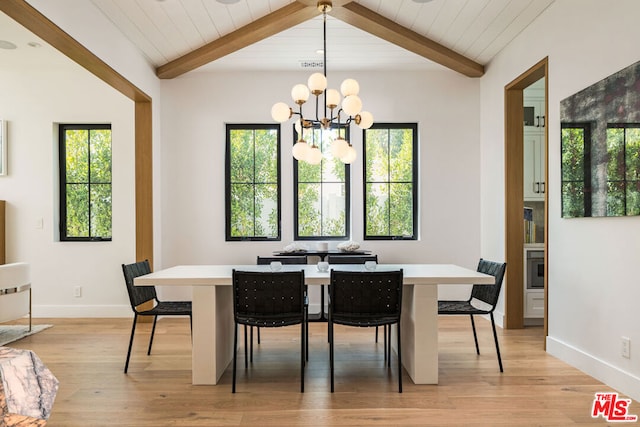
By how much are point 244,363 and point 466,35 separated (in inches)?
145

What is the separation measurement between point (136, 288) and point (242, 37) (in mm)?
2631

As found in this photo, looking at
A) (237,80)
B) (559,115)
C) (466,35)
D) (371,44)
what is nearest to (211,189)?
(237,80)

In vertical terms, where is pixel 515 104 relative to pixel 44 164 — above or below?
above

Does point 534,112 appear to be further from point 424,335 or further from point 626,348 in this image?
point 424,335

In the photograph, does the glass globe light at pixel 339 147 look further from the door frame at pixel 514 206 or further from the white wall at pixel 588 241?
the door frame at pixel 514 206

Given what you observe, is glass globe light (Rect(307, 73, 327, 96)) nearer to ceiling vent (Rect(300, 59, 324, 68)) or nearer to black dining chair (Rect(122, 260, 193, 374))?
black dining chair (Rect(122, 260, 193, 374))

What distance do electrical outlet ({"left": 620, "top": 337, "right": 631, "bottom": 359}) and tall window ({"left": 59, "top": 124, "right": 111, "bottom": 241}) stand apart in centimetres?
509

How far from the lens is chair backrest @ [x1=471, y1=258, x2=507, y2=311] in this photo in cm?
340

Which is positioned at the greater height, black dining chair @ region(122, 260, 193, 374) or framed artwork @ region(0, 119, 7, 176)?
framed artwork @ region(0, 119, 7, 176)

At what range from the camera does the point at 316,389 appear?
9.83 ft

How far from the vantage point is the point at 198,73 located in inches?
215

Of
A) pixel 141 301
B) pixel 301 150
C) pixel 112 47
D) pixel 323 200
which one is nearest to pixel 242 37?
pixel 112 47

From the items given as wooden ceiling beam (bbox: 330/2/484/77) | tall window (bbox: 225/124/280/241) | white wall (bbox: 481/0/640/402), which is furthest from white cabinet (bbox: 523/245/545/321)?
tall window (bbox: 225/124/280/241)

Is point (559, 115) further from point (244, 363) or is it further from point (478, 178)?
point (244, 363)
